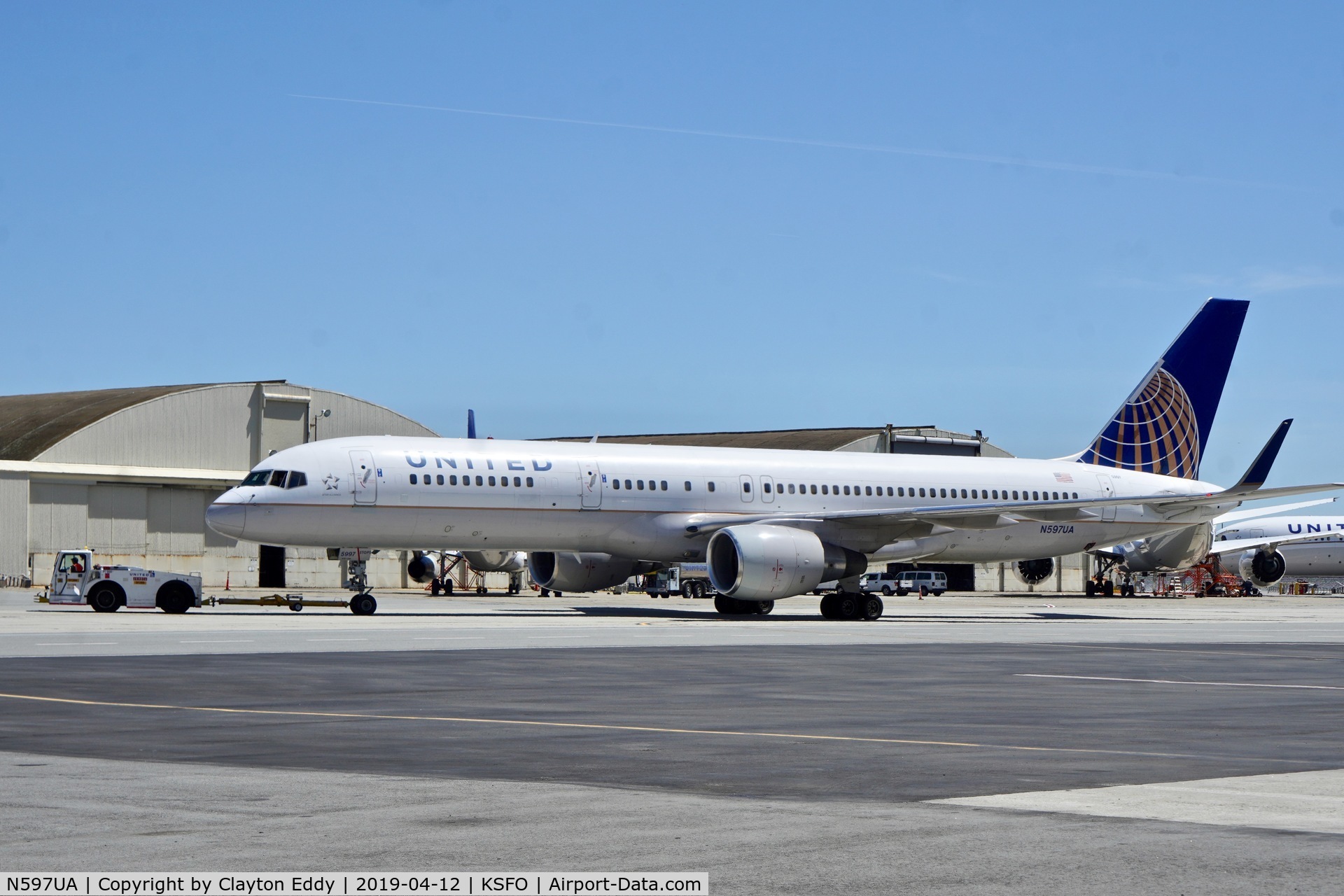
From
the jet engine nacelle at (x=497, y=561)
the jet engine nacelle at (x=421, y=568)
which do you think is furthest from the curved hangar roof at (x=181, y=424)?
the jet engine nacelle at (x=497, y=561)

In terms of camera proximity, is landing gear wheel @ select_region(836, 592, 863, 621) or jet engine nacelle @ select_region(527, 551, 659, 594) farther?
jet engine nacelle @ select_region(527, 551, 659, 594)

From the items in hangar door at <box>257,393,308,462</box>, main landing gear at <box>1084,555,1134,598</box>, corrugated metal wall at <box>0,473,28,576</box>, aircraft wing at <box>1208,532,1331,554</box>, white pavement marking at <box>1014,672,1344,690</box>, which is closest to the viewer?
white pavement marking at <box>1014,672,1344,690</box>

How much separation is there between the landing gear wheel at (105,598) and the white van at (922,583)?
51.6m

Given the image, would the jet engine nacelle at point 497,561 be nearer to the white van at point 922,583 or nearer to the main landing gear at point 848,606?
the main landing gear at point 848,606

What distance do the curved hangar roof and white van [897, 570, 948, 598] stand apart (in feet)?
98.6

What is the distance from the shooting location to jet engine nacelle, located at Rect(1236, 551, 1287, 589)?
8312cm

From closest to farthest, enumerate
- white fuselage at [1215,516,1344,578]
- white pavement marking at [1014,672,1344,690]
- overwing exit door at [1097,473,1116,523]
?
white pavement marking at [1014,672,1344,690] < overwing exit door at [1097,473,1116,523] < white fuselage at [1215,516,1344,578]

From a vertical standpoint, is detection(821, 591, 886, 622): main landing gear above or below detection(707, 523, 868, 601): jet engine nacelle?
below

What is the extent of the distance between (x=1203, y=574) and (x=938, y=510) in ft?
166

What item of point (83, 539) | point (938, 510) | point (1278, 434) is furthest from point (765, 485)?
point (83, 539)

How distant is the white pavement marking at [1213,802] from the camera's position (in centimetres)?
887

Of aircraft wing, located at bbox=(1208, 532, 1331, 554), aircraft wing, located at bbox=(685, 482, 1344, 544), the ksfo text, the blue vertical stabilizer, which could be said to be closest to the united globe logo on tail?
the blue vertical stabilizer

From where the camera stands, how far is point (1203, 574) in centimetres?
8731

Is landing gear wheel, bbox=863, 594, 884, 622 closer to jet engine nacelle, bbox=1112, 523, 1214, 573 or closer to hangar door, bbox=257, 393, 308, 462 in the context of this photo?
jet engine nacelle, bbox=1112, 523, 1214, 573
